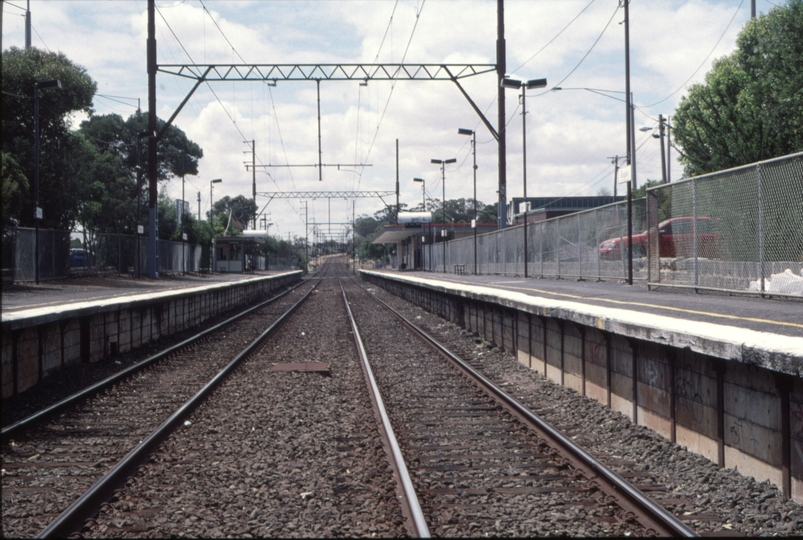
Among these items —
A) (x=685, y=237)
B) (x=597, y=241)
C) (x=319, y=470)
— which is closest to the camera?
(x=319, y=470)

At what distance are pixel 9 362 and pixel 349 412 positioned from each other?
414 cm

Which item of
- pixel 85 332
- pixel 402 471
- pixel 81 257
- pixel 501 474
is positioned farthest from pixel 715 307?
pixel 81 257

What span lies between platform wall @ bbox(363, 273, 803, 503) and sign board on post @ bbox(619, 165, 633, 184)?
4780mm

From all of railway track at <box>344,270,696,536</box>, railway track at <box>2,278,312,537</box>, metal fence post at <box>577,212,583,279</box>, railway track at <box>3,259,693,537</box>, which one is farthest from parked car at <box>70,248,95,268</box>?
railway track at <box>344,270,696,536</box>

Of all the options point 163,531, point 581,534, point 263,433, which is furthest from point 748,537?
point 263,433

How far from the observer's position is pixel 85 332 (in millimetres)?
12328

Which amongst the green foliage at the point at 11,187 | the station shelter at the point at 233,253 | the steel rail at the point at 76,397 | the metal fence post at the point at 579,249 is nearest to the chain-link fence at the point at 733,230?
the metal fence post at the point at 579,249

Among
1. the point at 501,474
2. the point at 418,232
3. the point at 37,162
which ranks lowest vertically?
the point at 501,474

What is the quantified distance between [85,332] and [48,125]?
92.7 feet

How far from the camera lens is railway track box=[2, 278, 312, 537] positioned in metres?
5.42

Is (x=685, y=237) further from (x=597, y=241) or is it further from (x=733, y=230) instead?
(x=597, y=241)

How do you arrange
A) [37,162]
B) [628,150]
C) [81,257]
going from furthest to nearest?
[81,257] < [37,162] < [628,150]

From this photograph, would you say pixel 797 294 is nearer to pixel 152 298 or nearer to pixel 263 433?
pixel 263 433

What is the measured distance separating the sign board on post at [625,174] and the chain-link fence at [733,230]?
2.43 feet
